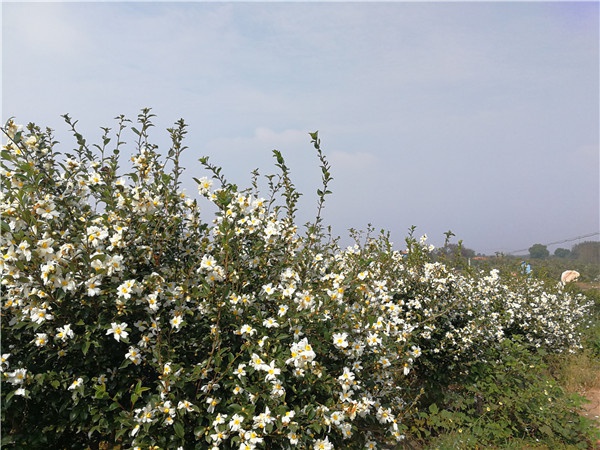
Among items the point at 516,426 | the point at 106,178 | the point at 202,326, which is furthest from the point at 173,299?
the point at 516,426

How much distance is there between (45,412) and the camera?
2.35 meters

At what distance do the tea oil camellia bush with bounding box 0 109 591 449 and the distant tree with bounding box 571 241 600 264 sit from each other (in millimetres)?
20906

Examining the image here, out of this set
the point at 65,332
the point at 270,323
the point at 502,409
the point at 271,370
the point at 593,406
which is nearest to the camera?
the point at 65,332

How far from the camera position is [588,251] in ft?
68.4

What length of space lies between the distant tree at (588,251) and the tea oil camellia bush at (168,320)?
20.9 metres

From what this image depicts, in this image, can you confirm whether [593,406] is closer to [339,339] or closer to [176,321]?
[339,339]

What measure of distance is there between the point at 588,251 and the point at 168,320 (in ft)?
75.3

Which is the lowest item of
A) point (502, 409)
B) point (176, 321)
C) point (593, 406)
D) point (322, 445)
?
point (593, 406)

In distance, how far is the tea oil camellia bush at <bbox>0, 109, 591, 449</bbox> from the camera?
2145mm

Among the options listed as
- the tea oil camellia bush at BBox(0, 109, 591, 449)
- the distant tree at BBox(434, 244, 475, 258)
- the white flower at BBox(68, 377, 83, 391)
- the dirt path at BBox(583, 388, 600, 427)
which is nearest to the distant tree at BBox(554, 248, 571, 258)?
the dirt path at BBox(583, 388, 600, 427)

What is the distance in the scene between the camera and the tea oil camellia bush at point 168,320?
214 cm

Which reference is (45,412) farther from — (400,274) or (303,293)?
(400,274)

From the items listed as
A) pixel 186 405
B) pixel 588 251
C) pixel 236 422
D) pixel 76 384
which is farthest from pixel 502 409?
pixel 588 251

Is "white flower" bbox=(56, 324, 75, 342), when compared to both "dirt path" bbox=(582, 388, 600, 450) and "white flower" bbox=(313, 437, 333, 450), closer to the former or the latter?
"white flower" bbox=(313, 437, 333, 450)
